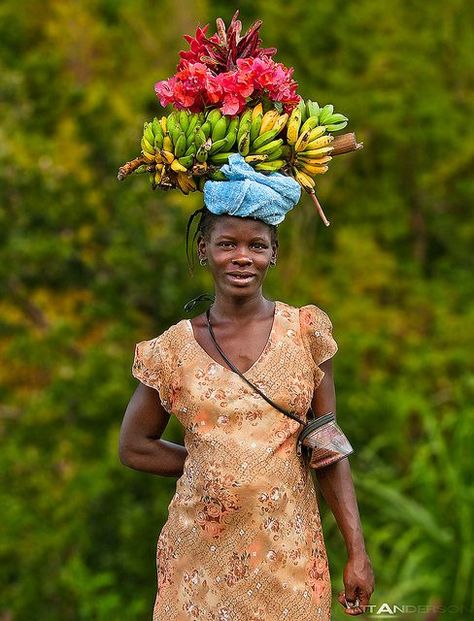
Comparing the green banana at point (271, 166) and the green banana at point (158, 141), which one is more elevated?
the green banana at point (158, 141)

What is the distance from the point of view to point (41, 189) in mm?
7652

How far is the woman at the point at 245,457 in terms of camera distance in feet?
8.61

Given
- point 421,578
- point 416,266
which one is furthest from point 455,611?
point 416,266

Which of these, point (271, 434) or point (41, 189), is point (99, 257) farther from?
point (271, 434)

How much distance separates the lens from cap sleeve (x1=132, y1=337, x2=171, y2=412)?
2.73m

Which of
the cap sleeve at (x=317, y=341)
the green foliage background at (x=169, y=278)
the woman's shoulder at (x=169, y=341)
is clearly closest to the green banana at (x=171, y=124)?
the woman's shoulder at (x=169, y=341)

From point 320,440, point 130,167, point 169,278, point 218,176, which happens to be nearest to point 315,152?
point 218,176

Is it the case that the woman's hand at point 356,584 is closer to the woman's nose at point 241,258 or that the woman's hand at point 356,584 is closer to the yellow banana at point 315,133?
the woman's nose at point 241,258

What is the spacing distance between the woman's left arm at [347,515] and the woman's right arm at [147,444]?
1.21 feet

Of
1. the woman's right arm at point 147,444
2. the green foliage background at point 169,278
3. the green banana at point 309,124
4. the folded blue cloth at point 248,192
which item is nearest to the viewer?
the folded blue cloth at point 248,192

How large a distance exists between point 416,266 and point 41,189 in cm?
451

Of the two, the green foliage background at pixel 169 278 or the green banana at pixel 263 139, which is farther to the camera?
the green foliage background at pixel 169 278

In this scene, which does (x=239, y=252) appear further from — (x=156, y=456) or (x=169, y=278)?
(x=169, y=278)

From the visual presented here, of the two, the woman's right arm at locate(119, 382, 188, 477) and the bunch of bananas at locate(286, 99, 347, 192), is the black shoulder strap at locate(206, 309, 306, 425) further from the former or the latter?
the bunch of bananas at locate(286, 99, 347, 192)
